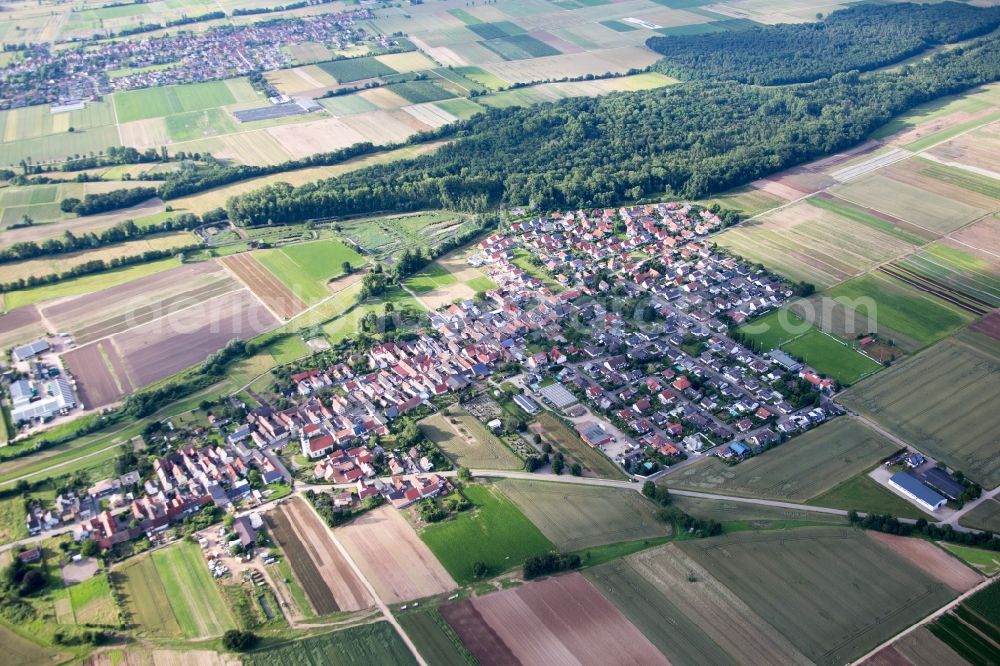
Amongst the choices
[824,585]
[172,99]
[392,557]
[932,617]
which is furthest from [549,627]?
[172,99]

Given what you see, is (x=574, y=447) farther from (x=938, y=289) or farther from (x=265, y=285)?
(x=938, y=289)

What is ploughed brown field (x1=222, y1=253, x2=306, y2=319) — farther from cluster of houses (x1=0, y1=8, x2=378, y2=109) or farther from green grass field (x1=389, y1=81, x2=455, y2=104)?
cluster of houses (x1=0, y1=8, x2=378, y2=109)

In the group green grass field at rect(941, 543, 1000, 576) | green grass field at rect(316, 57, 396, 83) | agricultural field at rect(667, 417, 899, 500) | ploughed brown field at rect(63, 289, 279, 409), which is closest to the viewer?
green grass field at rect(941, 543, 1000, 576)

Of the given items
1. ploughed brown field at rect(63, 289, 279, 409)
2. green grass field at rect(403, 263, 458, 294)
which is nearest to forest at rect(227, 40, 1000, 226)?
green grass field at rect(403, 263, 458, 294)

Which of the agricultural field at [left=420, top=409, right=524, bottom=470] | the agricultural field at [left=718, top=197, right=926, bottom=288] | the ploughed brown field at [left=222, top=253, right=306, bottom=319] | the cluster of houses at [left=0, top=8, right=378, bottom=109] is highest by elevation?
the cluster of houses at [left=0, top=8, right=378, bottom=109]

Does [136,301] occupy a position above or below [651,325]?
above

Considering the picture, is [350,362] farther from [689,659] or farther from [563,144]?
[563,144]

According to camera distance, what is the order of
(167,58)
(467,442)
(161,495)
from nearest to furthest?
(161,495)
(467,442)
(167,58)
